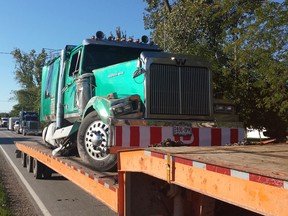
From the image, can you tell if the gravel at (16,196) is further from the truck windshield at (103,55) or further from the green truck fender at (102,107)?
the truck windshield at (103,55)

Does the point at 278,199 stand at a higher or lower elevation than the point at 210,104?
lower

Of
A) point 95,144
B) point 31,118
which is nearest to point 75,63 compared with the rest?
point 95,144

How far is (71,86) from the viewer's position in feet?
27.3

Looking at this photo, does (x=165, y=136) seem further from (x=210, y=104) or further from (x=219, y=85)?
(x=219, y=85)

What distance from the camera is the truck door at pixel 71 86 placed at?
8.03m

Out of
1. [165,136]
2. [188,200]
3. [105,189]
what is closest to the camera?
[188,200]

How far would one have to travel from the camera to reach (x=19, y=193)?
27.5ft

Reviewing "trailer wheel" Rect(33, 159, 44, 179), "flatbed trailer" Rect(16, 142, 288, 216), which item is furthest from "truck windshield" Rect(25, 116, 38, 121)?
"flatbed trailer" Rect(16, 142, 288, 216)

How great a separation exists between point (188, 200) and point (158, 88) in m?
2.75

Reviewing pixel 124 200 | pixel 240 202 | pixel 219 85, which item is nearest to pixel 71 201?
pixel 124 200

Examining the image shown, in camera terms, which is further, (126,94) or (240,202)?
(126,94)


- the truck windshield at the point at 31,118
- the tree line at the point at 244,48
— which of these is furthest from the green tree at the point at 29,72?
the tree line at the point at 244,48

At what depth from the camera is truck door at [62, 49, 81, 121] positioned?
8.03 meters

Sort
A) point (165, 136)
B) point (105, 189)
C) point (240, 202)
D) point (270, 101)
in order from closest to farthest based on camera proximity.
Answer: point (240, 202), point (105, 189), point (165, 136), point (270, 101)
